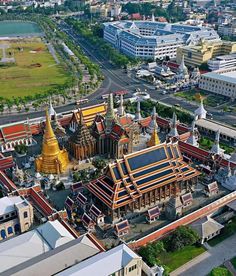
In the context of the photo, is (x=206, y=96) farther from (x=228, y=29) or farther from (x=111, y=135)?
(x=228, y=29)

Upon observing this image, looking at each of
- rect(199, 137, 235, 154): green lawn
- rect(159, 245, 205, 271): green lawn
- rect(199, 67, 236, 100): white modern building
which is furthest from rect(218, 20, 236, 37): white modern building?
rect(159, 245, 205, 271): green lawn

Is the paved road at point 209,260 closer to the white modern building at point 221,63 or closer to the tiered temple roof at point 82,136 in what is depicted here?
the tiered temple roof at point 82,136

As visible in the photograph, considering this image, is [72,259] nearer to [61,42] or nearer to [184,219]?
[184,219]

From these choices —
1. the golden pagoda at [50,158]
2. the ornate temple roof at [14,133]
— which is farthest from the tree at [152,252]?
the ornate temple roof at [14,133]

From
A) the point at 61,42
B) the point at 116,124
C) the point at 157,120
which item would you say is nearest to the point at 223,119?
the point at 157,120

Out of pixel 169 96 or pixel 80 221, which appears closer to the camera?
pixel 80 221

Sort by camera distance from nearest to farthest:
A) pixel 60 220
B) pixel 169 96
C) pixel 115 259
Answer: pixel 115 259 < pixel 60 220 < pixel 169 96

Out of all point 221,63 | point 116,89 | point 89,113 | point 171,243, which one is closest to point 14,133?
point 89,113
